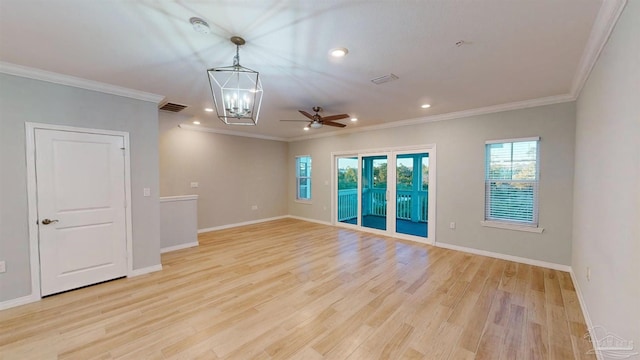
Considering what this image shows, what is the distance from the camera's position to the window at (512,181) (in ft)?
13.1

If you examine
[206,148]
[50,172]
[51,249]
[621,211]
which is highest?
[206,148]

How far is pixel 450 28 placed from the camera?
199 centimetres

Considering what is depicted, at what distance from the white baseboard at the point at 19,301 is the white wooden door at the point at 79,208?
8 cm

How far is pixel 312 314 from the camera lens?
2572 millimetres

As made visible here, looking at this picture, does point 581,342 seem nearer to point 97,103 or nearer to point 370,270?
point 370,270

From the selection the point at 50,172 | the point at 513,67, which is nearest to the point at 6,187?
the point at 50,172

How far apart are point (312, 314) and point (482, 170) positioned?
390 cm

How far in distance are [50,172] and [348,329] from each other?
12.8 feet

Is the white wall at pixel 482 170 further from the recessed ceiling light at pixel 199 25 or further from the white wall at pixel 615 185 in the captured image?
the recessed ceiling light at pixel 199 25

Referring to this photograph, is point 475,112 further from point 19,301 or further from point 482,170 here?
point 19,301

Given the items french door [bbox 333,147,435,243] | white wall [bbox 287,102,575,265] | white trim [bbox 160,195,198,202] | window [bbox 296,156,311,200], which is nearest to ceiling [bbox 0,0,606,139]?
white wall [bbox 287,102,575,265]

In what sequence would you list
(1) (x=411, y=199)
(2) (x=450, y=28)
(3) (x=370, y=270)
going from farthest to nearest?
(1) (x=411, y=199) → (3) (x=370, y=270) → (2) (x=450, y=28)

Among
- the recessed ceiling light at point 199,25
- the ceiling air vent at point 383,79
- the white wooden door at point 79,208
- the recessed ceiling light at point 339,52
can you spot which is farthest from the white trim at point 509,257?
the white wooden door at point 79,208

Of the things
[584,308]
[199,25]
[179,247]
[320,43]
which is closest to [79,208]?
[179,247]
